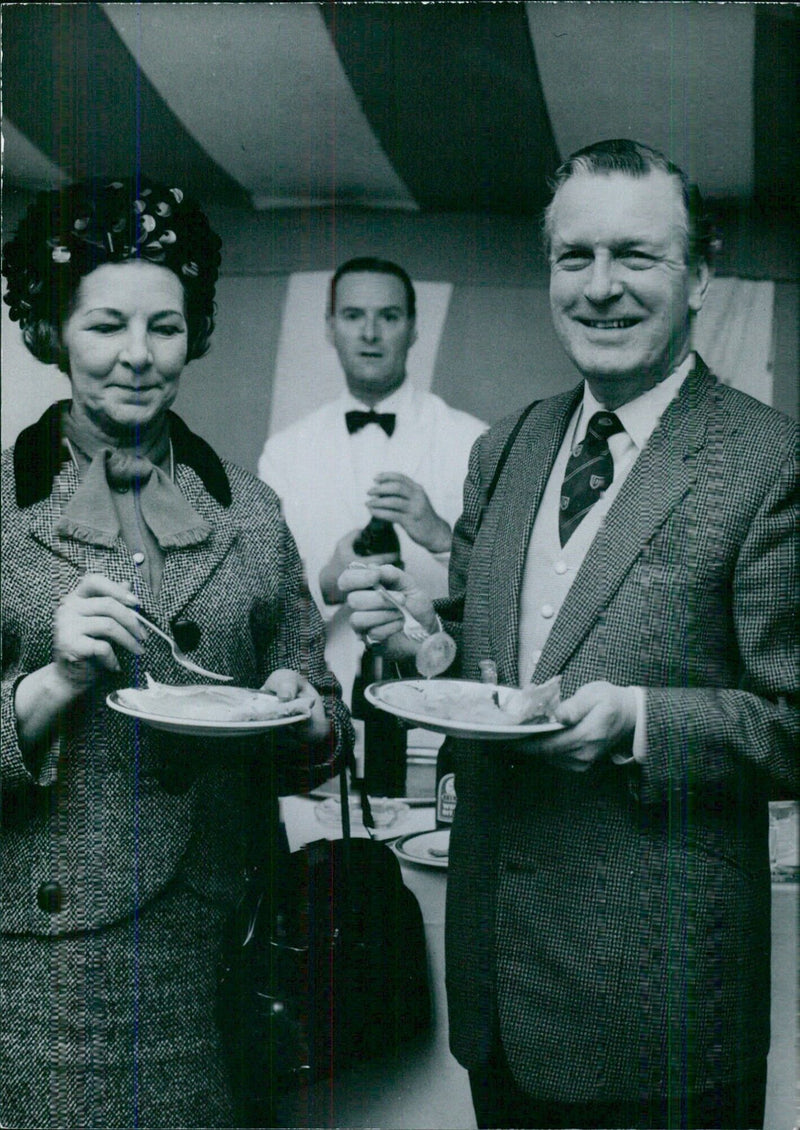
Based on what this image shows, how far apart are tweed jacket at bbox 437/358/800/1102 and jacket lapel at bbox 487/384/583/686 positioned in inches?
4.5

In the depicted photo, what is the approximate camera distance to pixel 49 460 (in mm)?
2193

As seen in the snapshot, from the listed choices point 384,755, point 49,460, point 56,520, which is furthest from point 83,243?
point 384,755

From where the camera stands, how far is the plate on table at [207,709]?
6.08ft

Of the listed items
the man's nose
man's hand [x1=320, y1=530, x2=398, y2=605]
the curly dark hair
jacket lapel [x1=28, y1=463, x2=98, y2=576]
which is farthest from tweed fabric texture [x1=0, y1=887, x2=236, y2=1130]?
the man's nose

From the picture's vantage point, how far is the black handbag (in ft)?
7.10

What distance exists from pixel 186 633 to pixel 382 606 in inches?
15.2

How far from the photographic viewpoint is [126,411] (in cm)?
217

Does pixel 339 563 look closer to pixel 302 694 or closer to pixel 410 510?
pixel 410 510

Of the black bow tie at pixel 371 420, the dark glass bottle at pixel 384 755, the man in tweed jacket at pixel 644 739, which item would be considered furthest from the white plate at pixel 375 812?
the black bow tie at pixel 371 420

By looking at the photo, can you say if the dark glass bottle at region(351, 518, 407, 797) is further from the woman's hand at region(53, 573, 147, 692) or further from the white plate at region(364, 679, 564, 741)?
the woman's hand at region(53, 573, 147, 692)

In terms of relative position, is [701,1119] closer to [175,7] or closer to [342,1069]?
[342,1069]

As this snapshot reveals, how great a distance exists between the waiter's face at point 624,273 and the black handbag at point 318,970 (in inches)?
38.8

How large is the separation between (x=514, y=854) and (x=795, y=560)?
2.34 feet

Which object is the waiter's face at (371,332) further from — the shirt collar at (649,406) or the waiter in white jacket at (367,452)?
the shirt collar at (649,406)
